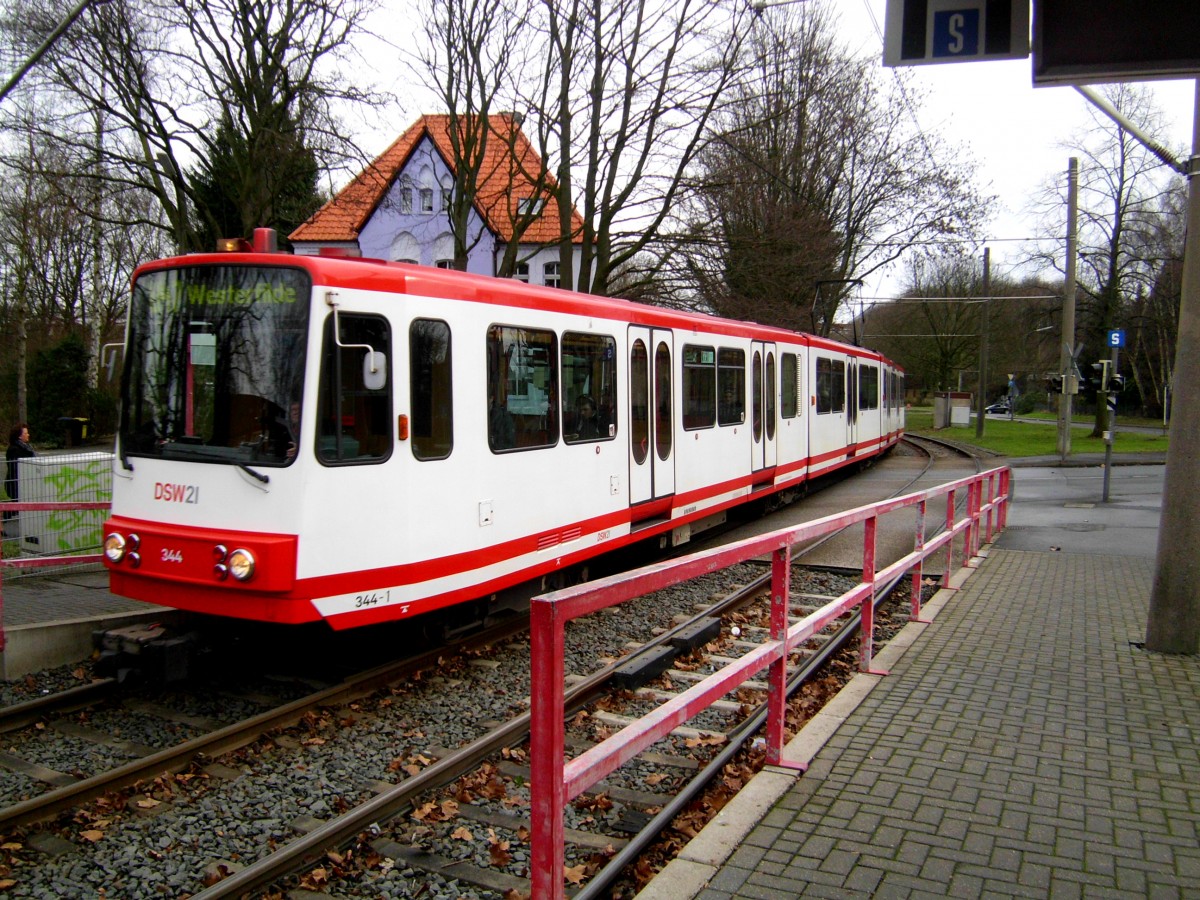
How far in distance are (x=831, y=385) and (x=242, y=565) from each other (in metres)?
15.5

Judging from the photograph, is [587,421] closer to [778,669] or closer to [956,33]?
[778,669]

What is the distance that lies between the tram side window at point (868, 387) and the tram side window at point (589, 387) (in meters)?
14.7

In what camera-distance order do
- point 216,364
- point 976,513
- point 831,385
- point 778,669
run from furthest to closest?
point 831,385 → point 976,513 → point 216,364 → point 778,669

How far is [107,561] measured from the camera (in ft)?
22.3

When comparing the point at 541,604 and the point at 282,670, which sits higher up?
the point at 541,604

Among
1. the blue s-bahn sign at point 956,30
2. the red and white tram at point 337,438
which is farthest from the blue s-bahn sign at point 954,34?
A: the red and white tram at point 337,438

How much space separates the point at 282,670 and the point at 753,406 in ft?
27.7

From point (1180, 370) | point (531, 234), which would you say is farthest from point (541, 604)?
point (531, 234)

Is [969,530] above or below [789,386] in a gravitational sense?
below

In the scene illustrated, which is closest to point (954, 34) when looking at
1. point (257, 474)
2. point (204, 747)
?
point (257, 474)

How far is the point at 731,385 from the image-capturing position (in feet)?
42.7

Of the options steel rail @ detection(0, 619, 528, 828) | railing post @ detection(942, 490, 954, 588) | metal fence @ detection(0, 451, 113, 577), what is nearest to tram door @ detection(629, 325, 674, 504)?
railing post @ detection(942, 490, 954, 588)

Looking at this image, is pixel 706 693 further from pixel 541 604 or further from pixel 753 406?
pixel 753 406

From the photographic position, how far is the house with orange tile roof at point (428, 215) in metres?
21.1
